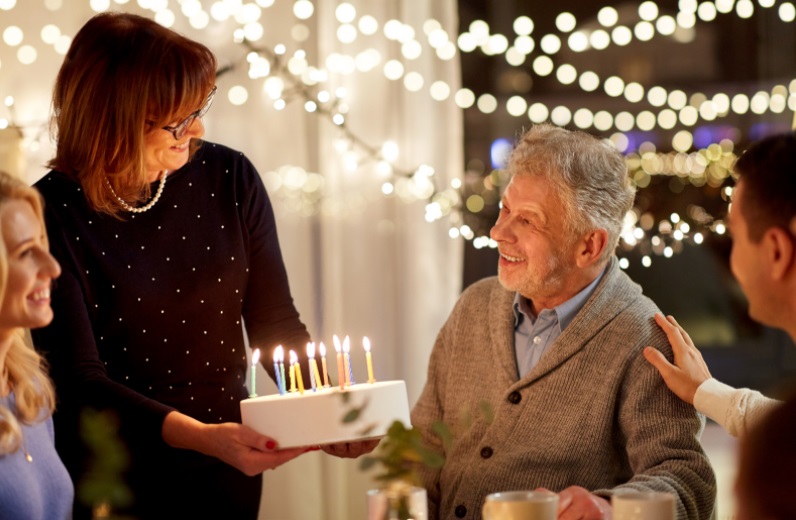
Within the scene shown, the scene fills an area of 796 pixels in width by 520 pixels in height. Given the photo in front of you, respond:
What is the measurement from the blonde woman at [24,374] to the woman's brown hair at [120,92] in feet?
1.31

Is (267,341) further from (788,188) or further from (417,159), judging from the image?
(788,188)

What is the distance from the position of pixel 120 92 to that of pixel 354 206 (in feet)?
3.94

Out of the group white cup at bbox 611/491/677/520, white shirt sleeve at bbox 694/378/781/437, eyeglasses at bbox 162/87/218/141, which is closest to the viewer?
white cup at bbox 611/491/677/520

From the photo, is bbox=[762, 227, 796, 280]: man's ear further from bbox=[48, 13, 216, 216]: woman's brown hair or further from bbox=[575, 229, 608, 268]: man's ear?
bbox=[48, 13, 216, 216]: woman's brown hair

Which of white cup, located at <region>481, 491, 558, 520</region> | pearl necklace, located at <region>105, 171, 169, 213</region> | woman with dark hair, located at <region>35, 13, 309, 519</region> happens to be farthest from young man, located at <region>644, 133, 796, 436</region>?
pearl necklace, located at <region>105, 171, 169, 213</region>

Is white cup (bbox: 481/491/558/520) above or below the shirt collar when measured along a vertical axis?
below

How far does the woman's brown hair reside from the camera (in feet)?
6.97

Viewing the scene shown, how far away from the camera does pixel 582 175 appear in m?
2.32

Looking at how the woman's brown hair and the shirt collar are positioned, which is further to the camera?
the shirt collar

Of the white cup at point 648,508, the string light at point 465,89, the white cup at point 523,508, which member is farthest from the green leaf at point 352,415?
the string light at point 465,89

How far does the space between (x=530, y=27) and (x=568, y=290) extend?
1.45 meters

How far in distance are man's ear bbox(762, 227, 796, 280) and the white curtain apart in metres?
1.78

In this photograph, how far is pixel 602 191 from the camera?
7.68 ft

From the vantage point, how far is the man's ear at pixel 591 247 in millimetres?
2318
